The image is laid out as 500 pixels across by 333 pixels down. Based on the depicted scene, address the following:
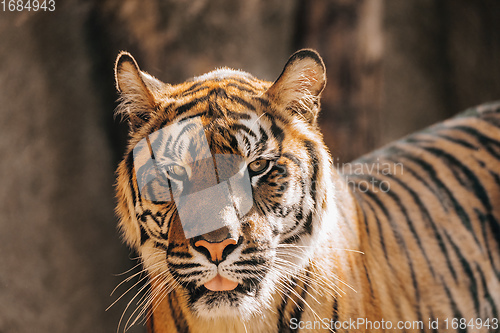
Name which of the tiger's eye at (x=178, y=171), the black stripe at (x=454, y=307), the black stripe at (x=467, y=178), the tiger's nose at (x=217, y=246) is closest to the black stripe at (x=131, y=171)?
the tiger's eye at (x=178, y=171)

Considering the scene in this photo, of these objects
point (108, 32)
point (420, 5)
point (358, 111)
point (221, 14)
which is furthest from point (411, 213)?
point (420, 5)

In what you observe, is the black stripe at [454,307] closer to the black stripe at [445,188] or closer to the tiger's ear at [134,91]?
the black stripe at [445,188]

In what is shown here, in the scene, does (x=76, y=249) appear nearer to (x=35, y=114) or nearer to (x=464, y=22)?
(x=35, y=114)

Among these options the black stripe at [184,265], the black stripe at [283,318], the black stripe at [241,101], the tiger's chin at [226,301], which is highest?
the black stripe at [241,101]

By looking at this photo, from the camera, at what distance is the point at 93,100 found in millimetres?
1448

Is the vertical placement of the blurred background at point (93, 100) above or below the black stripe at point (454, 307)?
above

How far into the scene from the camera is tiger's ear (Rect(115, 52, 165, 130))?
96 centimetres

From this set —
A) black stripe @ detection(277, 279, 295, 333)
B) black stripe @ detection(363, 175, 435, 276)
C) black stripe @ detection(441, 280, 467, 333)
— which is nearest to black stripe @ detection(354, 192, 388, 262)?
black stripe @ detection(363, 175, 435, 276)

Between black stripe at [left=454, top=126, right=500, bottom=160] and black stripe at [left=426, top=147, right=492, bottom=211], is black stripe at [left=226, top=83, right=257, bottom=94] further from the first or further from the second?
black stripe at [left=454, top=126, right=500, bottom=160]

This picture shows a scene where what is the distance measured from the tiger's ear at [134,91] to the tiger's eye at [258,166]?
0.26 m

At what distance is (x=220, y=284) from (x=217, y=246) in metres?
0.10

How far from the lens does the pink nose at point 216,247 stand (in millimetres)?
848

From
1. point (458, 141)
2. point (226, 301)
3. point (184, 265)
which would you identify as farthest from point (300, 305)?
point (458, 141)

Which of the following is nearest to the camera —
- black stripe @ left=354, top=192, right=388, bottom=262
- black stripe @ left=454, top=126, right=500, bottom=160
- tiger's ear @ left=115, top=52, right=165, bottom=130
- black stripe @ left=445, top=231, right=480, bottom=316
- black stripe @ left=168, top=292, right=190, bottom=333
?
tiger's ear @ left=115, top=52, right=165, bottom=130
